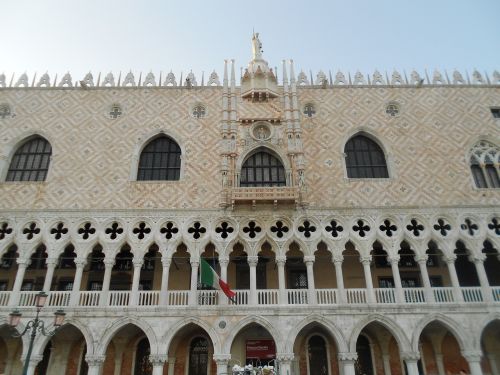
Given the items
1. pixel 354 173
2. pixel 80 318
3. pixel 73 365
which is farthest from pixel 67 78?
pixel 354 173

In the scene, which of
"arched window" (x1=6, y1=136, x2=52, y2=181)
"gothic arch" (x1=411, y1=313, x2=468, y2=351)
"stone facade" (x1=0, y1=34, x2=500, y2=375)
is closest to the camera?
"gothic arch" (x1=411, y1=313, x2=468, y2=351)

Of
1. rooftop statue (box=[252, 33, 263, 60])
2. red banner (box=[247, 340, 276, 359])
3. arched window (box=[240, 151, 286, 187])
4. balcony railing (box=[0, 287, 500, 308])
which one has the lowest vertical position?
red banner (box=[247, 340, 276, 359])

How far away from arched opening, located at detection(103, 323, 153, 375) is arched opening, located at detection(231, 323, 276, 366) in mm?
3202

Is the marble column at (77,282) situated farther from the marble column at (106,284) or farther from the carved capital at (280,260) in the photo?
the carved capital at (280,260)

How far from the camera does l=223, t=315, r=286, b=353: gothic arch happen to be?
42.3ft

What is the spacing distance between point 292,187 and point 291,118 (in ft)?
11.1

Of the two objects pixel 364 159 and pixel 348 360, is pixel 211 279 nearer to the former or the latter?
pixel 348 360

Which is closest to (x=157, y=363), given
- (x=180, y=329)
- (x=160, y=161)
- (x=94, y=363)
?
(x=180, y=329)

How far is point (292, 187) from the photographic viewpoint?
579 inches

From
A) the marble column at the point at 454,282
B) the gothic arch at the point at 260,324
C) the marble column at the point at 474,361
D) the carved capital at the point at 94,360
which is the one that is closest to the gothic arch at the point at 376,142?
the marble column at the point at 454,282

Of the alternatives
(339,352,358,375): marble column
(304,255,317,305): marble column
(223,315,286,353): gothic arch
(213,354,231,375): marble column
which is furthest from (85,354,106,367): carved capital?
(339,352,358,375): marble column

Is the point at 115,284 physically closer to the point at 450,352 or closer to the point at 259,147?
the point at 259,147

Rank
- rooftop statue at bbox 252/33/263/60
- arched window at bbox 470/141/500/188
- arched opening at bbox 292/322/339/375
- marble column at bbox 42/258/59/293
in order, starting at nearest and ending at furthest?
marble column at bbox 42/258/59/293, arched opening at bbox 292/322/339/375, arched window at bbox 470/141/500/188, rooftop statue at bbox 252/33/263/60

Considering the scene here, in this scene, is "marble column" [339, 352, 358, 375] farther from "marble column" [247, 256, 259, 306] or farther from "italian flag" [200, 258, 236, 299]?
"italian flag" [200, 258, 236, 299]
